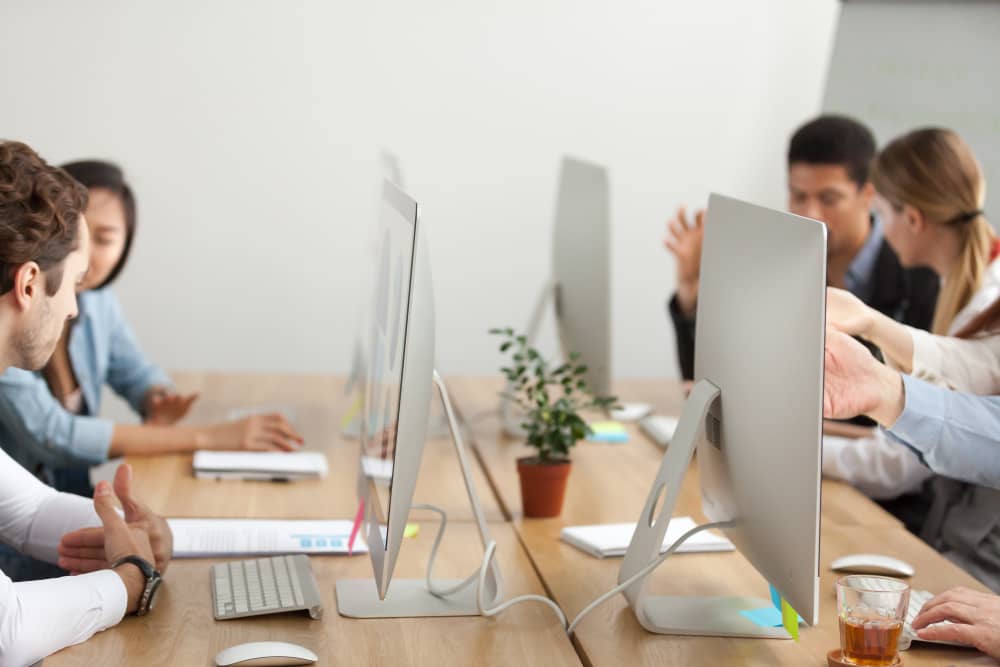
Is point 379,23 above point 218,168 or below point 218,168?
above

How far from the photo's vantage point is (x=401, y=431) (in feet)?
4.17

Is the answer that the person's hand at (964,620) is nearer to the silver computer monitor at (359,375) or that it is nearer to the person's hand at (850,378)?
the person's hand at (850,378)

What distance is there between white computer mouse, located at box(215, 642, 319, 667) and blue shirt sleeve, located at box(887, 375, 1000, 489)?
3.08 feet

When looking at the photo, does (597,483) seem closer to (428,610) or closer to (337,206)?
(428,610)

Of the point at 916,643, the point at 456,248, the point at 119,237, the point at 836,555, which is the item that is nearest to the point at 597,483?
the point at 836,555

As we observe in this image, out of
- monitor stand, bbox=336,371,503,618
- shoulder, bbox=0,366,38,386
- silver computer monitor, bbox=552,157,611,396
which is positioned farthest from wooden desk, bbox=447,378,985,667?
shoulder, bbox=0,366,38,386

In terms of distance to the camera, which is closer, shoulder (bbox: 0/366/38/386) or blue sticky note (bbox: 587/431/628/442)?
shoulder (bbox: 0/366/38/386)

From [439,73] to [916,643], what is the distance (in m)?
3.10

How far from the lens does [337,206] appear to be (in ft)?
13.6

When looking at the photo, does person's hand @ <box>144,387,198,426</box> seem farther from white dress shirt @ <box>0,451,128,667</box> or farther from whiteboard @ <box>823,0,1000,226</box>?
whiteboard @ <box>823,0,1000,226</box>

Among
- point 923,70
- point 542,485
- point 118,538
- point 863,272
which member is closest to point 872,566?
point 542,485

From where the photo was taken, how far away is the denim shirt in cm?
219

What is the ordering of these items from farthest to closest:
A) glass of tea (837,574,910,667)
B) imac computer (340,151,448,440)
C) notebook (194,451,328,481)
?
imac computer (340,151,448,440)
notebook (194,451,328,481)
glass of tea (837,574,910,667)

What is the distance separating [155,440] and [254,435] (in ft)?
0.64
